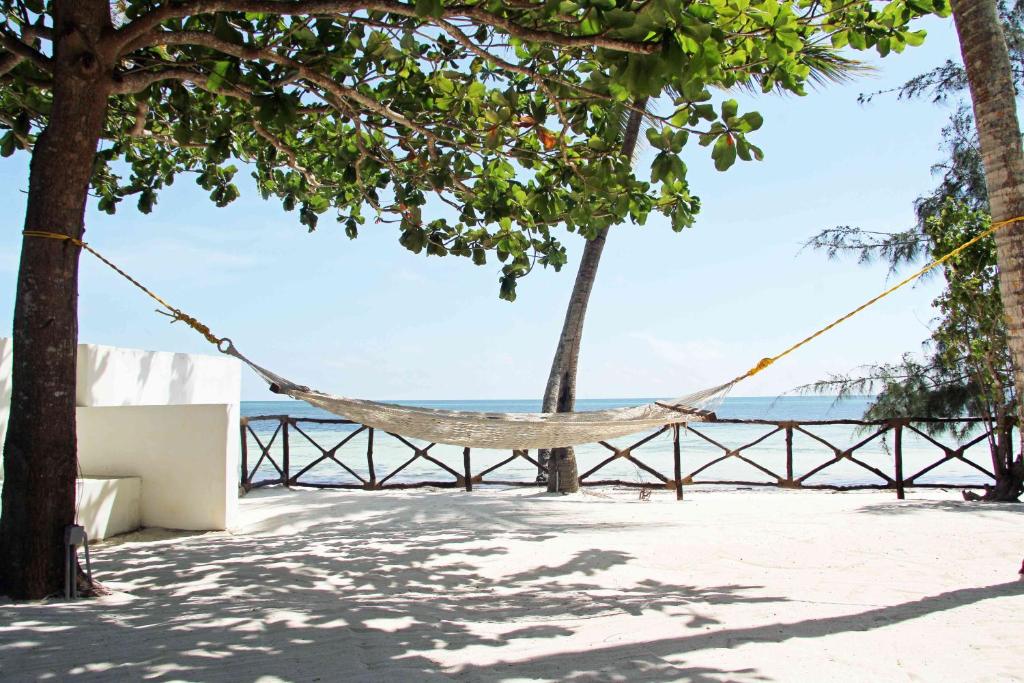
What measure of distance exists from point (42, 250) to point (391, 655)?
1691mm

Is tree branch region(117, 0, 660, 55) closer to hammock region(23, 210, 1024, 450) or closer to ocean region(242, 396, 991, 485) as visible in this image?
hammock region(23, 210, 1024, 450)

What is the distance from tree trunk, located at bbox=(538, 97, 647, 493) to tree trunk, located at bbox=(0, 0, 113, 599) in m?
3.50

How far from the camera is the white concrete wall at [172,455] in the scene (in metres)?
3.72

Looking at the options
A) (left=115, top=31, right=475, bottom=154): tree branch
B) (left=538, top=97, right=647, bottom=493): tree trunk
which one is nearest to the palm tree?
(left=538, top=97, right=647, bottom=493): tree trunk

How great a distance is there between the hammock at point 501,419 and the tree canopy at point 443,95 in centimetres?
82

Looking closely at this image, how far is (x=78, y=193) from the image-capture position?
7.96 ft

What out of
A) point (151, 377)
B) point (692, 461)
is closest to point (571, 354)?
point (151, 377)

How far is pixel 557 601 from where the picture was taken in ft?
7.81

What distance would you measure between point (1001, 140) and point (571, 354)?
3.32m

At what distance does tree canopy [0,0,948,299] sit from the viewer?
2.08m

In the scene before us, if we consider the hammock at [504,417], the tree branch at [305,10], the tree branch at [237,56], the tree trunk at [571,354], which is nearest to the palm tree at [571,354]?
the tree trunk at [571,354]

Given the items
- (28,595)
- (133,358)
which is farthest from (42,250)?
(133,358)

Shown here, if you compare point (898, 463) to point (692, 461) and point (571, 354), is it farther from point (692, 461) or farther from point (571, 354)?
point (692, 461)

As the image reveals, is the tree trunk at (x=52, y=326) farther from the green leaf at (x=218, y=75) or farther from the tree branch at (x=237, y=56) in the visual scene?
the green leaf at (x=218, y=75)
